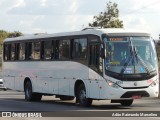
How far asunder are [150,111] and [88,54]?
4028 mm

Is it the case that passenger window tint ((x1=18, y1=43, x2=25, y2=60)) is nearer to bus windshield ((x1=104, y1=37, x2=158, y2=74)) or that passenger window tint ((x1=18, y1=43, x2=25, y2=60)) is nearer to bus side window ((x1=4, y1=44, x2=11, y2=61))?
bus side window ((x1=4, y1=44, x2=11, y2=61))

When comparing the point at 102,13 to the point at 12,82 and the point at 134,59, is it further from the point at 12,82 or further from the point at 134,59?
the point at 134,59

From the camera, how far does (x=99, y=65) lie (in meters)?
22.1

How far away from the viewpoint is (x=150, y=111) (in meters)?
20.3

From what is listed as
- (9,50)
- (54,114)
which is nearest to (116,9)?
(9,50)

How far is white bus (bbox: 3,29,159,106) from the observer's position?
854 inches

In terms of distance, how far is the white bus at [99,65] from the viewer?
21688mm

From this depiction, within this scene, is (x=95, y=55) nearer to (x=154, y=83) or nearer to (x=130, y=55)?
(x=130, y=55)

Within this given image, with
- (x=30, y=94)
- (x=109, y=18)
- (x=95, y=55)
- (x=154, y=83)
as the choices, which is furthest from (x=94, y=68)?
(x=109, y=18)

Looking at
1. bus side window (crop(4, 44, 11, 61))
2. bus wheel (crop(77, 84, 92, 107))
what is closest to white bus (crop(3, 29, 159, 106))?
bus wheel (crop(77, 84, 92, 107))

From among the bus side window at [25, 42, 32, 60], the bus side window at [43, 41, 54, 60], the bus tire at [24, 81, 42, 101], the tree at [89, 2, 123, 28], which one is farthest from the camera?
the tree at [89, 2, 123, 28]

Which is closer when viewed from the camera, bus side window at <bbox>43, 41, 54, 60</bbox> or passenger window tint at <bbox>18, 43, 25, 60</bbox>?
bus side window at <bbox>43, 41, 54, 60</bbox>

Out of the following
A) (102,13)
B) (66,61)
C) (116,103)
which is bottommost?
(116,103)

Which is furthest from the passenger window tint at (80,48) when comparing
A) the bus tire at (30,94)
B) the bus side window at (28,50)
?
the bus tire at (30,94)
